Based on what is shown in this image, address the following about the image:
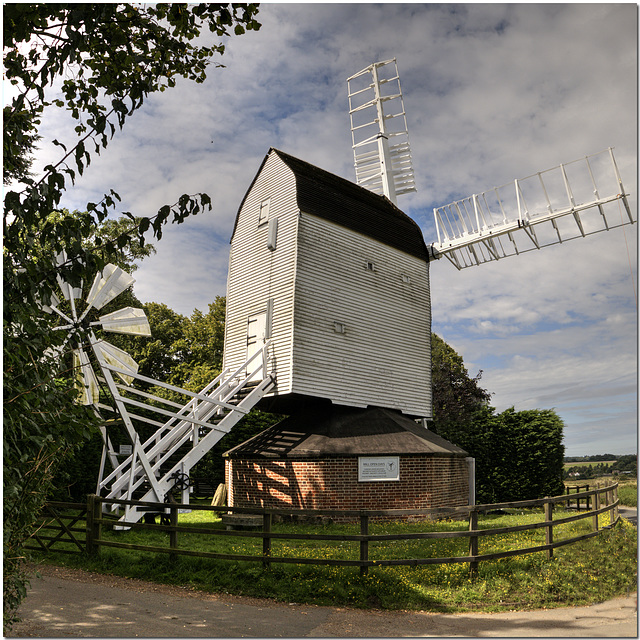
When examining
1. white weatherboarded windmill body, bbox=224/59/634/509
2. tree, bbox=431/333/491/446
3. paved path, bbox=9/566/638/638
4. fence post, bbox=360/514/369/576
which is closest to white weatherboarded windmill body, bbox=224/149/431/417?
white weatherboarded windmill body, bbox=224/59/634/509

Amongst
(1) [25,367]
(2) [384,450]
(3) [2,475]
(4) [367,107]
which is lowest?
(2) [384,450]

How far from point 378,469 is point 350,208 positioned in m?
8.52

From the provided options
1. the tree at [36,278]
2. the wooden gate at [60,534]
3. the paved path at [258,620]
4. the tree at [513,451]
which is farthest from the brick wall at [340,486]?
the tree at [36,278]

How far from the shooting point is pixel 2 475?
4574 mm

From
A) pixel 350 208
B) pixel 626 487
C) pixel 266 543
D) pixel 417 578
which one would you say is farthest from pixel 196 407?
pixel 626 487

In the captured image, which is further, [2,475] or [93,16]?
[93,16]

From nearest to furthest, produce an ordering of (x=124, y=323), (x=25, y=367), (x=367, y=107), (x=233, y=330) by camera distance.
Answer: (x=25, y=367)
(x=124, y=323)
(x=233, y=330)
(x=367, y=107)

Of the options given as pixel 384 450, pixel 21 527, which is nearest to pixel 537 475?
pixel 384 450

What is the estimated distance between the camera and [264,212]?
19.2 metres

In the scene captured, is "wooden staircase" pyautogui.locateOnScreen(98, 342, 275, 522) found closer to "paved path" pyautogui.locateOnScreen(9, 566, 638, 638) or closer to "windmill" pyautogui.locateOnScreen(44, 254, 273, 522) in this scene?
"windmill" pyautogui.locateOnScreen(44, 254, 273, 522)

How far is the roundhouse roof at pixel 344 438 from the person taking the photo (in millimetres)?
16062

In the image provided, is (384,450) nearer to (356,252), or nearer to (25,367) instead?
(356,252)

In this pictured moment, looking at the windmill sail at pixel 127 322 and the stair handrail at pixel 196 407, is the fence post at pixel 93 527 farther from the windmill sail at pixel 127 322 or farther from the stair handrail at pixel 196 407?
the windmill sail at pixel 127 322

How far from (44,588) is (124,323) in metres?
8.15
